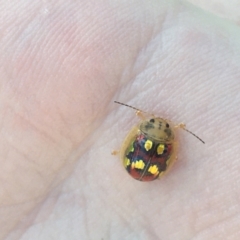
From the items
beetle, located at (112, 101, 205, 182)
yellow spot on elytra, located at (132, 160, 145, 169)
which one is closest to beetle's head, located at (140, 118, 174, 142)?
beetle, located at (112, 101, 205, 182)

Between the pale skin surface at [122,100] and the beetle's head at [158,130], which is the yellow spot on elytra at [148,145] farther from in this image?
the pale skin surface at [122,100]

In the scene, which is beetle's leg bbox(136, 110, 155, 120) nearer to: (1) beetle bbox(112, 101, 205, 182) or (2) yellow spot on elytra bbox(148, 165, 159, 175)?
Result: (1) beetle bbox(112, 101, 205, 182)

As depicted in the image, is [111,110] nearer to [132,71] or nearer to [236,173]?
[132,71]

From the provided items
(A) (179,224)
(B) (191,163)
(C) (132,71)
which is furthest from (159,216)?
(C) (132,71)

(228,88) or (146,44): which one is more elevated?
(146,44)

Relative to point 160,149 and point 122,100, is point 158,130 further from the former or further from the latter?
point 122,100

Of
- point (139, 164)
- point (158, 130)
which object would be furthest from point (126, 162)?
point (158, 130)
